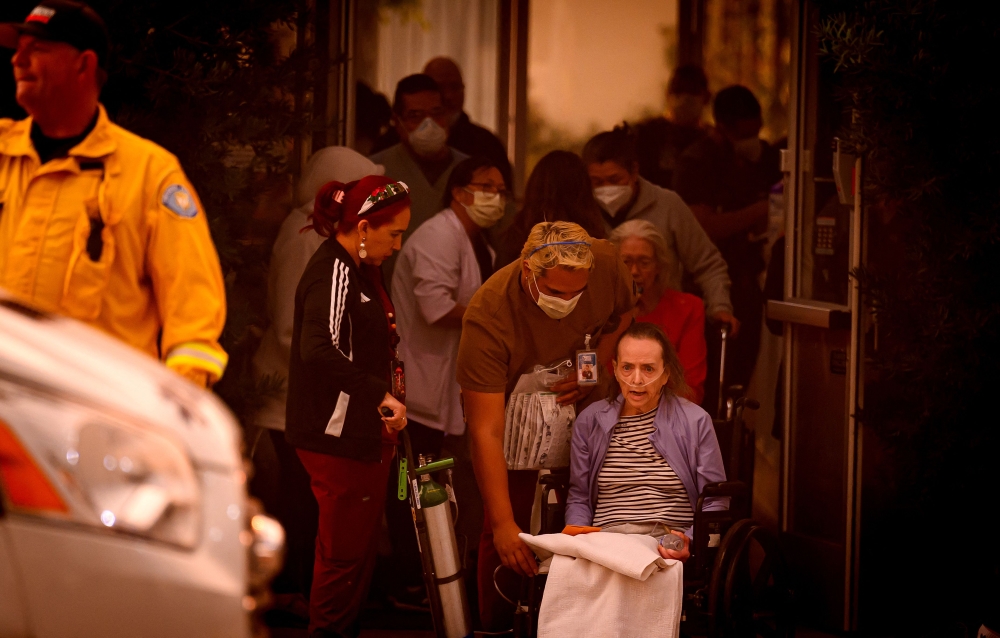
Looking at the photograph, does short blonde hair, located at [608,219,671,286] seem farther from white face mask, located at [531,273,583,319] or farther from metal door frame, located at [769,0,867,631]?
white face mask, located at [531,273,583,319]

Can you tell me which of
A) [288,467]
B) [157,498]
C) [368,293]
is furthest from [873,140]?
[157,498]

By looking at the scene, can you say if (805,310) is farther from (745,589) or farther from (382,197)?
(382,197)

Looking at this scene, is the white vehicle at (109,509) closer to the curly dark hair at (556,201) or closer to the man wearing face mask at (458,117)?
the curly dark hair at (556,201)

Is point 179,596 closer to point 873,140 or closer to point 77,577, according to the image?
point 77,577

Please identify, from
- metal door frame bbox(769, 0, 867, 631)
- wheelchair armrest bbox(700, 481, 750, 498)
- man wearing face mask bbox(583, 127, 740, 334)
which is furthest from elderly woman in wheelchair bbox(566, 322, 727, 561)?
man wearing face mask bbox(583, 127, 740, 334)

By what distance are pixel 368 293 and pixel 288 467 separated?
3.27 feet

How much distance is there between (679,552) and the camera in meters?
3.64

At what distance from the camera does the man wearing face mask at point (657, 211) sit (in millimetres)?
5324

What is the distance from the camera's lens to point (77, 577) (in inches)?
72.6

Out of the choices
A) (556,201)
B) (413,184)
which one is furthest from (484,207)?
(413,184)

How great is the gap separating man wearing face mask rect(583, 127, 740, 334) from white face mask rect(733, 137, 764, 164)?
525mm

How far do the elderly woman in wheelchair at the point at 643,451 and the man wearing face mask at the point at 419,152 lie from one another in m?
1.63

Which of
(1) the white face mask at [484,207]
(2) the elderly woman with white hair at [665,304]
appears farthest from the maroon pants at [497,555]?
(1) the white face mask at [484,207]

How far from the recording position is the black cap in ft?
8.49
